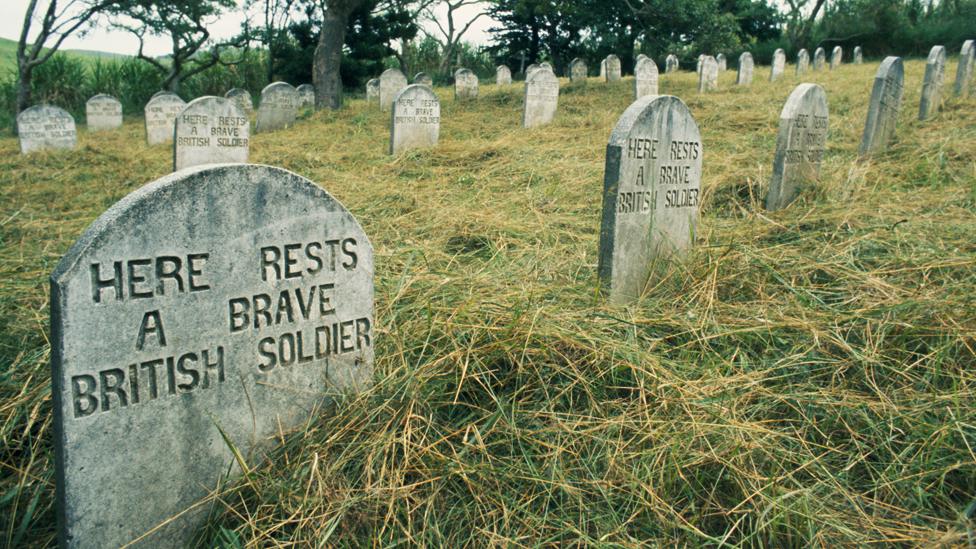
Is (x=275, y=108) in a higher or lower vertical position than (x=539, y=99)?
lower

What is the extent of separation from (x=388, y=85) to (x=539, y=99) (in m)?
6.75

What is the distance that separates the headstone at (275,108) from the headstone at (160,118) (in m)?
1.68

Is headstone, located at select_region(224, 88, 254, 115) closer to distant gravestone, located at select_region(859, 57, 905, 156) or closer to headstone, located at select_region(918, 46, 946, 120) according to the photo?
distant gravestone, located at select_region(859, 57, 905, 156)

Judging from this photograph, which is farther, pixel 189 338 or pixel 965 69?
pixel 965 69

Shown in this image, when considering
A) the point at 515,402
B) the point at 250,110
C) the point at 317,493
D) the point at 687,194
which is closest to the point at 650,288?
the point at 687,194

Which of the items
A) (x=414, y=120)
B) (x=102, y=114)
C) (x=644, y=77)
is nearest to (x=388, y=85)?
(x=644, y=77)

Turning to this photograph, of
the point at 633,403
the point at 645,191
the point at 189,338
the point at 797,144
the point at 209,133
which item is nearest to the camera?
the point at 189,338

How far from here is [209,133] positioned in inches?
340

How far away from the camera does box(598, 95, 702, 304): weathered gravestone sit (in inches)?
147

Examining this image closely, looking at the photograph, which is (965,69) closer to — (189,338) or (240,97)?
(189,338)

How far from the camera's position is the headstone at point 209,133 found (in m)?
8.31

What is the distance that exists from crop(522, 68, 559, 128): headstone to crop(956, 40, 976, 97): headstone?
649 centimetres

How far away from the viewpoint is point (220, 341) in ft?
6.97

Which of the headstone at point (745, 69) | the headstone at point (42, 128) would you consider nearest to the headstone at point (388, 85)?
the headstone at point (42, 128)
